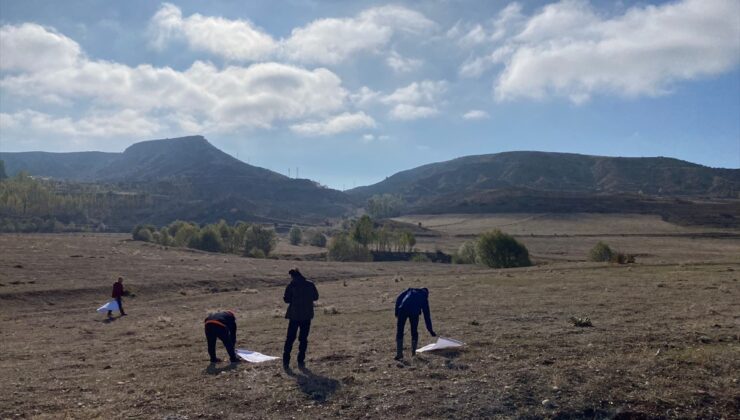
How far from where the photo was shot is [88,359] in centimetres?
1714

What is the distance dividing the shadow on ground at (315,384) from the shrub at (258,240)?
335 ft

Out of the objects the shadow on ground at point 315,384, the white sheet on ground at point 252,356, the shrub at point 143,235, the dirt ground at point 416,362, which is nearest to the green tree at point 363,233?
the shrub at point 143,235

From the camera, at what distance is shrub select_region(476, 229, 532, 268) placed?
80.1 metres

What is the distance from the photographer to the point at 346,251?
367ft

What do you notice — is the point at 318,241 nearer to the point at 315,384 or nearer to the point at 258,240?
the point at 258,240

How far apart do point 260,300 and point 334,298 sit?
492 centimetres

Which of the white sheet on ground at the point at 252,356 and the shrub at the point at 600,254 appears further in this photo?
the shrub at the point at 600,254

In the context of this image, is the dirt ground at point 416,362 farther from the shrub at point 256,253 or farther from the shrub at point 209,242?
the shrub at point 209,242

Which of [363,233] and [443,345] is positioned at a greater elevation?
[363,233]

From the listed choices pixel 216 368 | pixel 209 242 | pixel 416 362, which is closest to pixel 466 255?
pixel 209 242

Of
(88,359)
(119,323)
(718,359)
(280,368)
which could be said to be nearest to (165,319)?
(119,323)

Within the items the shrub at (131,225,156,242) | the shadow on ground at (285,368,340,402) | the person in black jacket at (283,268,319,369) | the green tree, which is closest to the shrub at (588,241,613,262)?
the green tree

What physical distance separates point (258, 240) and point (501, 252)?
53.7 meters

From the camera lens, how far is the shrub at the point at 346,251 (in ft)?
364
